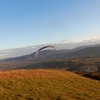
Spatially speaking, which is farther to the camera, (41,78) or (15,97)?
(41,78)

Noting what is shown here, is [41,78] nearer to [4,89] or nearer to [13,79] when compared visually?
[13,79]

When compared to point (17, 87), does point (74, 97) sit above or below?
below

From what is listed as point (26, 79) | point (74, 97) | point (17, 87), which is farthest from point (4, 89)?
point (74, 97)

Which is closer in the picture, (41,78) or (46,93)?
(46,93)

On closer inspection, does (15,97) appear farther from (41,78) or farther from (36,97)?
(41,78)

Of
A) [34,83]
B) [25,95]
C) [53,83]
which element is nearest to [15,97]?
[25,95]

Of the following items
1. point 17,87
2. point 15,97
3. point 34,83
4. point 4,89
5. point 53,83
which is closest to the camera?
point 15,97

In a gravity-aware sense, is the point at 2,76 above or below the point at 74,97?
above

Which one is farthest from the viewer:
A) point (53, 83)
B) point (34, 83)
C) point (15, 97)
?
point (53, 83)

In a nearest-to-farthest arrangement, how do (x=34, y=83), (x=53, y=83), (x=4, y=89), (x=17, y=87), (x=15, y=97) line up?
(x=15, y=97) < (x=4, y=89) < (x=17, y=87) < (x=34, y=83) < (x=53, y=83)
